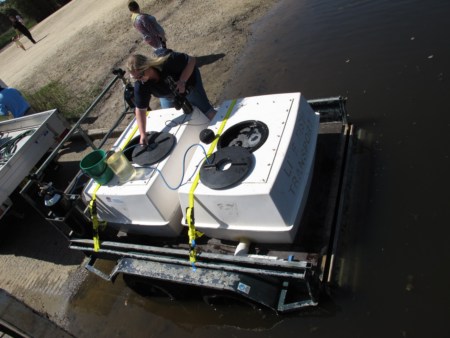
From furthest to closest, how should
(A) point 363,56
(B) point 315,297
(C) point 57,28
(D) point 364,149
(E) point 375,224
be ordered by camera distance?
(C) point 57,28, (A) point 363,56, (D) point 364,149, (E) point 375,224, (B) point 315,297

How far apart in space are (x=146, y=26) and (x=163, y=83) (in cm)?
329

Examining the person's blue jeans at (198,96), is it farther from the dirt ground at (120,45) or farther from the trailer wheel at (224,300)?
the dirt ground at (120,45)

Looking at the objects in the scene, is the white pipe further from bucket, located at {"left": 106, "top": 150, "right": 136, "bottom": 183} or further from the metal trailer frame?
bucket, located at {"left": 106, "top": 150, "right": 136, "bottom": 183}

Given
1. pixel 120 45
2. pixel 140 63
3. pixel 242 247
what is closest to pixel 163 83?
pixel 140 63

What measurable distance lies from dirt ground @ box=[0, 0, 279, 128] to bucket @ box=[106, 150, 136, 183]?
11.8ft

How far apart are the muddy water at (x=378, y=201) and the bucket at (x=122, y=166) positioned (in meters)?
1.63

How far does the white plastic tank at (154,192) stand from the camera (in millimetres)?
3867

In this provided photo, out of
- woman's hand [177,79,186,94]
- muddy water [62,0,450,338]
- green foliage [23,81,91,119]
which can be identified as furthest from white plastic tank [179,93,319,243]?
green foliage [23,81,91,119]

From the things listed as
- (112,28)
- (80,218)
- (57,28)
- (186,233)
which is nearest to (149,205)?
(186,233)

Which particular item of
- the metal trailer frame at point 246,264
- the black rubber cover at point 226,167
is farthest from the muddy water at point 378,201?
the black rubber cover at point 226,167

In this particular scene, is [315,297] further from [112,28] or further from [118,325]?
[112,28]

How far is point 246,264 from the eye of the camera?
3.43m

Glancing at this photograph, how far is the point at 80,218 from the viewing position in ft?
14.7

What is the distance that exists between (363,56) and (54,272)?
628 cm
